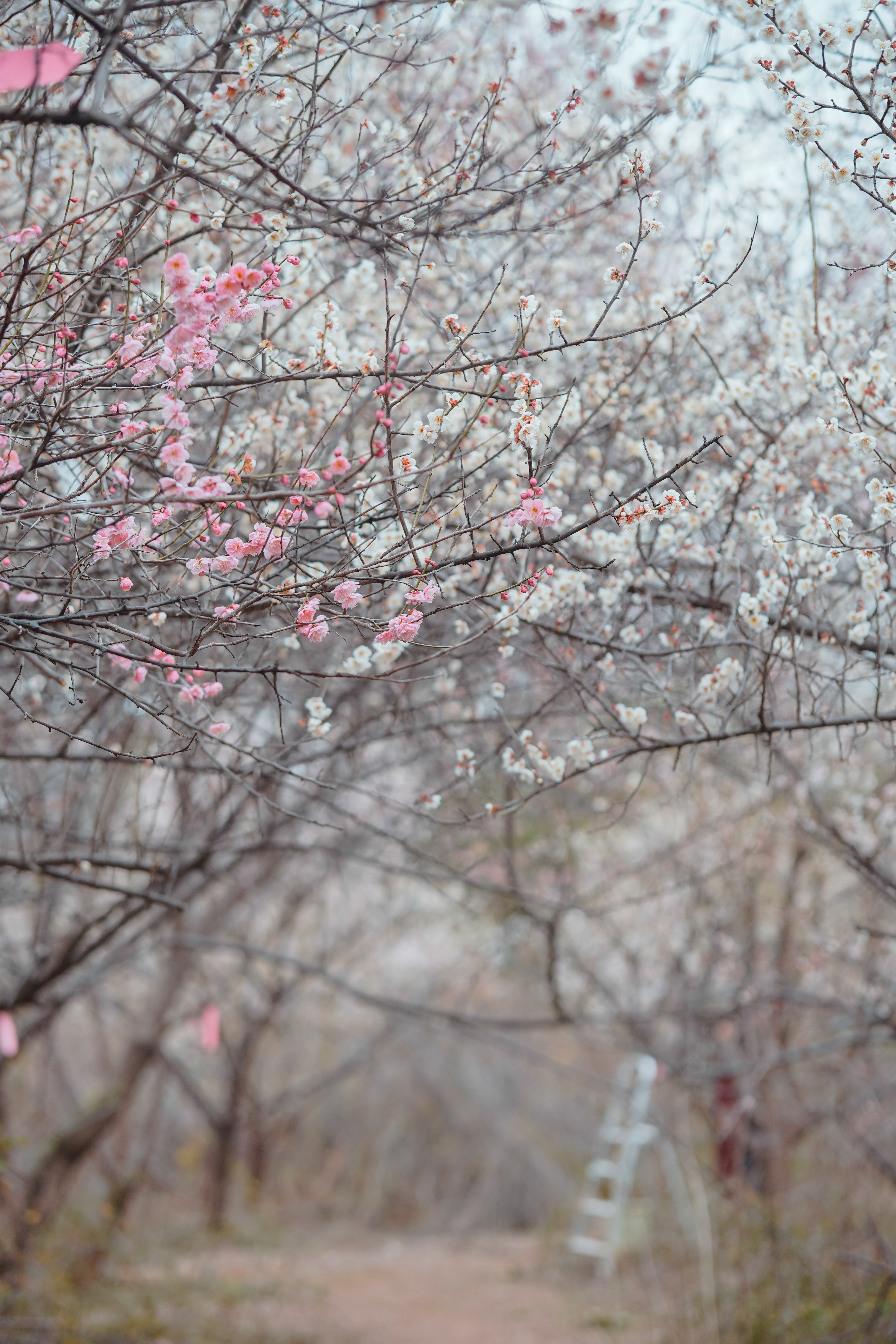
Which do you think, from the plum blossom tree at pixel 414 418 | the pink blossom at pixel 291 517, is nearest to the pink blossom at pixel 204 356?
the plum blossom tree at pixel 414 418

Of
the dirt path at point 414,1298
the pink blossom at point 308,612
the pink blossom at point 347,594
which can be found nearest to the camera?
the pink blossom at point 308,612

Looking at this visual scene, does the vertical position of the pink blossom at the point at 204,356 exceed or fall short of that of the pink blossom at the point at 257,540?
it exceeds it

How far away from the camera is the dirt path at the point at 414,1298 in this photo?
7008 millimetres

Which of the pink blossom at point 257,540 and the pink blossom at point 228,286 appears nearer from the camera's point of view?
the pink blossom at point 228,286

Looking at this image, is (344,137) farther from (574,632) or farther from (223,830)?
(223,830)

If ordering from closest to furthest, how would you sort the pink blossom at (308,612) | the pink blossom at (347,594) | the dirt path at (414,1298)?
the pink blossom at (308,612), the pink blossom at (347,594), the dirt path at (414,1298)

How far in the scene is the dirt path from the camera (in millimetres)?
7008

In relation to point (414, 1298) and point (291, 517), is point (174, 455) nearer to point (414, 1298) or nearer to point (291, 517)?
point (291, 517)

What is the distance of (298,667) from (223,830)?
0.69 meters

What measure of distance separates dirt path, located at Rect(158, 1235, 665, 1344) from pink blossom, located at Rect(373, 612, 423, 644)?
17.9 ft

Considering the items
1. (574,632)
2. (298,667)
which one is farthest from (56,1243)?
(574,632)

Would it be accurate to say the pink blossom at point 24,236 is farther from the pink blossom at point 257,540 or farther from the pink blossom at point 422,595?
the pink blossom at point 422,595

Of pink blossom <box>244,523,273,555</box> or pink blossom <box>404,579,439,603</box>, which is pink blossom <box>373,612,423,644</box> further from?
pink blossom <box>244,523,273,555</box>

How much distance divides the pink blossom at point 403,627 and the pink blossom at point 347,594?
89 millimetres
